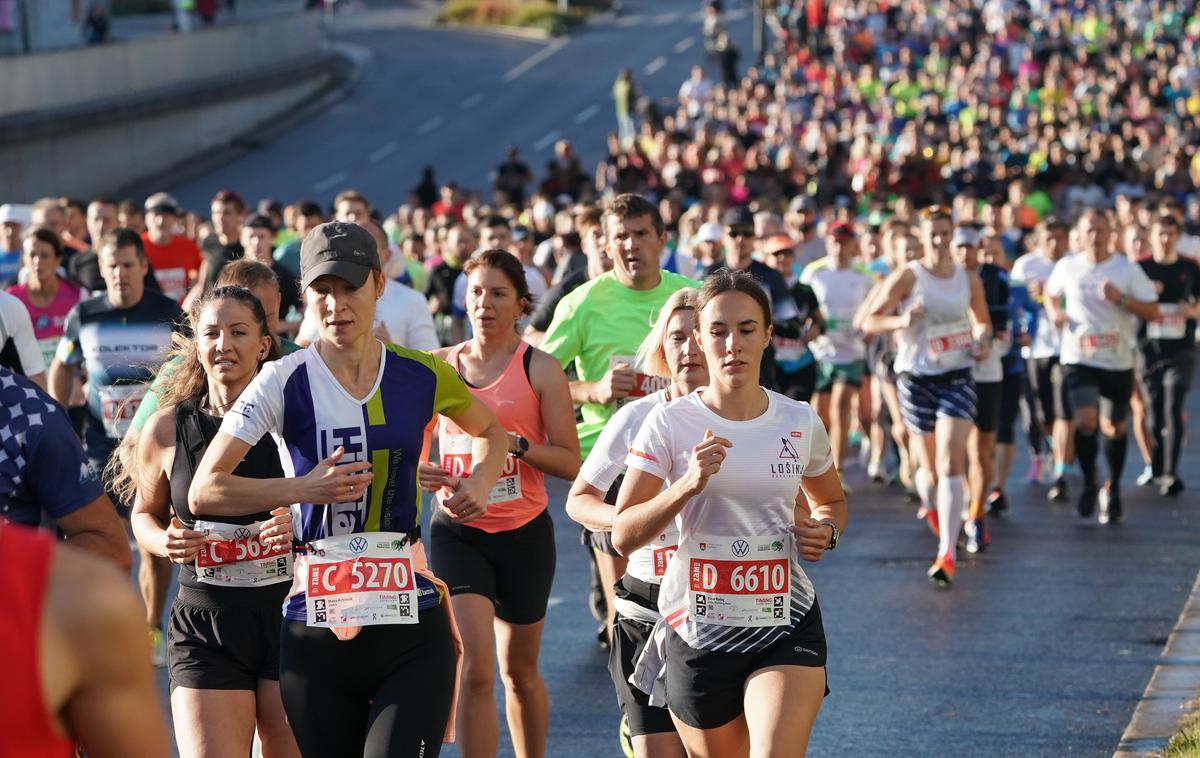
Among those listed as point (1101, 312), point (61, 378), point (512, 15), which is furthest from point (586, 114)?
point (61, 378)

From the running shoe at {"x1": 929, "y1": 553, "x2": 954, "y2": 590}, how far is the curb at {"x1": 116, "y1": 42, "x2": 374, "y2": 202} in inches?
1043

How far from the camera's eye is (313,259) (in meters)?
Result: 5.05

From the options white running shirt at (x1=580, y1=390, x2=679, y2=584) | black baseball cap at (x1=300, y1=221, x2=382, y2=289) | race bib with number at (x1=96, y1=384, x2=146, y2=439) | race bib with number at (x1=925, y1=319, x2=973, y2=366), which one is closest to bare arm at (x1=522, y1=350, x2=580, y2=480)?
white running shirt at (x1=580, y1=390, x2=679, y2=584)

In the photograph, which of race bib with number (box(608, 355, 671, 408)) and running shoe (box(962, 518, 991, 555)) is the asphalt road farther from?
race bib with number (box(608, 355, 671, 408))

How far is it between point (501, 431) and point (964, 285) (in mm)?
6467

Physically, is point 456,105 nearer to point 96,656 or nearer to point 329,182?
point 329,182

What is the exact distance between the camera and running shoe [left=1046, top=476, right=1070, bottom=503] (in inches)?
548

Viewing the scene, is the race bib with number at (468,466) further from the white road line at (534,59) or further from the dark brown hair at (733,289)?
the white road line at (534,59)

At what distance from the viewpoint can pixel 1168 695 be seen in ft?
26.9

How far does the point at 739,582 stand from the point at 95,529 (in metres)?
1.67

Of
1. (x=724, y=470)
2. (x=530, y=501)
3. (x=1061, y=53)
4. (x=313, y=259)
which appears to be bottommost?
(x=1061, y=53)

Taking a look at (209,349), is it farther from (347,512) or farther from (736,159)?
(736,159)

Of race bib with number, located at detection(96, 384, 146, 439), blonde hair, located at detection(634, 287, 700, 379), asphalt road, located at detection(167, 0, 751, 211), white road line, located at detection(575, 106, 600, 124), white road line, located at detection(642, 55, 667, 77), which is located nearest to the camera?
blonde hair, located at detection(634, 287, 700, 379)

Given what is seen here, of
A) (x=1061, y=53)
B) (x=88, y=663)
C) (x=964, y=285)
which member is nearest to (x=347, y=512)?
(x=88, y=663)
